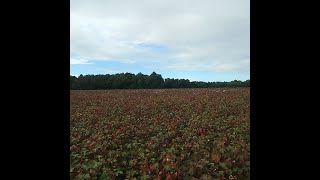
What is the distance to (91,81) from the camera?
3412 centimetres

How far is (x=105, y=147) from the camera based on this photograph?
280 inches
